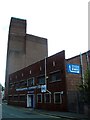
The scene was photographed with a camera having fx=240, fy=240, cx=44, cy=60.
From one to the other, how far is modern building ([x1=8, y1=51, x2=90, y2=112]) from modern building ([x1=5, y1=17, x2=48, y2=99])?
2317cm

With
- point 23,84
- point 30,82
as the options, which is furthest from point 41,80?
point 23,84

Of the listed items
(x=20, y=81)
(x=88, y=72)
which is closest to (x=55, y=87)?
(x=88, y=72)

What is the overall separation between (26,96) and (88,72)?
26.0m

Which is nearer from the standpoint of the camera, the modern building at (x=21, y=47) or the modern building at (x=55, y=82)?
the modern building at (x=55, y=82)

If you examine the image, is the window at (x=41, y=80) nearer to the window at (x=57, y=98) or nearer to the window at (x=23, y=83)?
the window at (x=57, y=98)

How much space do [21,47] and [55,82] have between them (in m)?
40.3

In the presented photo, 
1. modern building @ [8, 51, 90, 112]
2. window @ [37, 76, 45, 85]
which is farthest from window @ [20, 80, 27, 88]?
window @ [37, 76, 45, 85]

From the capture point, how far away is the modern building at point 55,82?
3209 centimetres

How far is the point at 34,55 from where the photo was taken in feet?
247

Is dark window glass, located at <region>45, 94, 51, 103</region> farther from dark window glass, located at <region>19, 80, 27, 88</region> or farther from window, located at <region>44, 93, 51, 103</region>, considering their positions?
dark window glass, located at <region>19, 80, 27, 88</region>

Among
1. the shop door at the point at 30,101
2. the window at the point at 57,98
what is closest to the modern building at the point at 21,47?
the shop door at the point at 30,101

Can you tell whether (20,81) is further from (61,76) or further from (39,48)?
(39,48)

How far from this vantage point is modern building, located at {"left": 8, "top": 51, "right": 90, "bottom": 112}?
105 feet

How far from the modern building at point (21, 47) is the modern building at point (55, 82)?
23168 millimetres
